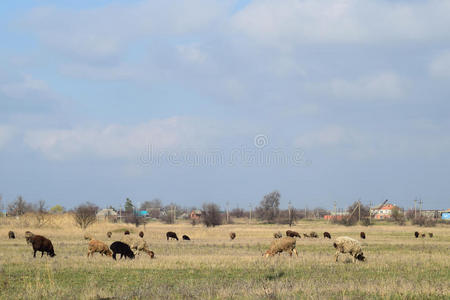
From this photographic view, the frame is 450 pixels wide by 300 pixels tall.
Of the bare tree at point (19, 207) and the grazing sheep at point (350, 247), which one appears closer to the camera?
the grazing sheep at point (350, 247)

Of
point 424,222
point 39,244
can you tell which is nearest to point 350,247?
point 39,244

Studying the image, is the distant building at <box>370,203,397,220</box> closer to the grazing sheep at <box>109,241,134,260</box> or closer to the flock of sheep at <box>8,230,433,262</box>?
the flock of sheep at <box>8,230,433,262</box>

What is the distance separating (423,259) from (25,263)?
703 inches

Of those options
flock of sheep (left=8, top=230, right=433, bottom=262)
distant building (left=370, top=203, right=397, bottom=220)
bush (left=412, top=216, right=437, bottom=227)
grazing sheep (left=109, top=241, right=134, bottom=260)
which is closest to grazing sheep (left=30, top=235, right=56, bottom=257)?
flock of sheep (left=8, top=230, right=433, bottom=262)

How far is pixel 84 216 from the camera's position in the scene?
59.1 m

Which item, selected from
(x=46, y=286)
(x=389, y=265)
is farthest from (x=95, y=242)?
(x=389, y=265)

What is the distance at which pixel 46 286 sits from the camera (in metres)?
14.6

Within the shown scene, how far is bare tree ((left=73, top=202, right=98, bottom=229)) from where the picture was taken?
58.5 m

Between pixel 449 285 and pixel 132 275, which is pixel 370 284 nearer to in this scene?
pixel 449 285

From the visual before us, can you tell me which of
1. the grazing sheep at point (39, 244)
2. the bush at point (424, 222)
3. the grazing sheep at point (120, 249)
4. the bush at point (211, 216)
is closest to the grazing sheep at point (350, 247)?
the grazing sheep at point (120, 249)

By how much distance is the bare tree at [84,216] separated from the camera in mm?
58500

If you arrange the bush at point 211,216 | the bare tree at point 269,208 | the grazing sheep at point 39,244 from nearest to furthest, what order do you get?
the grazing sheep at point 39,244
the bush at point 211,216
the bare tree at point 269,208

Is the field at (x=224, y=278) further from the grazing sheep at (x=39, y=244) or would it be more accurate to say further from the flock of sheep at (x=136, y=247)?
the grazing sheep at (x=39, y=244)

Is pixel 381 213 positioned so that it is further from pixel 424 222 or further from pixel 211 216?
pixel 211 216
